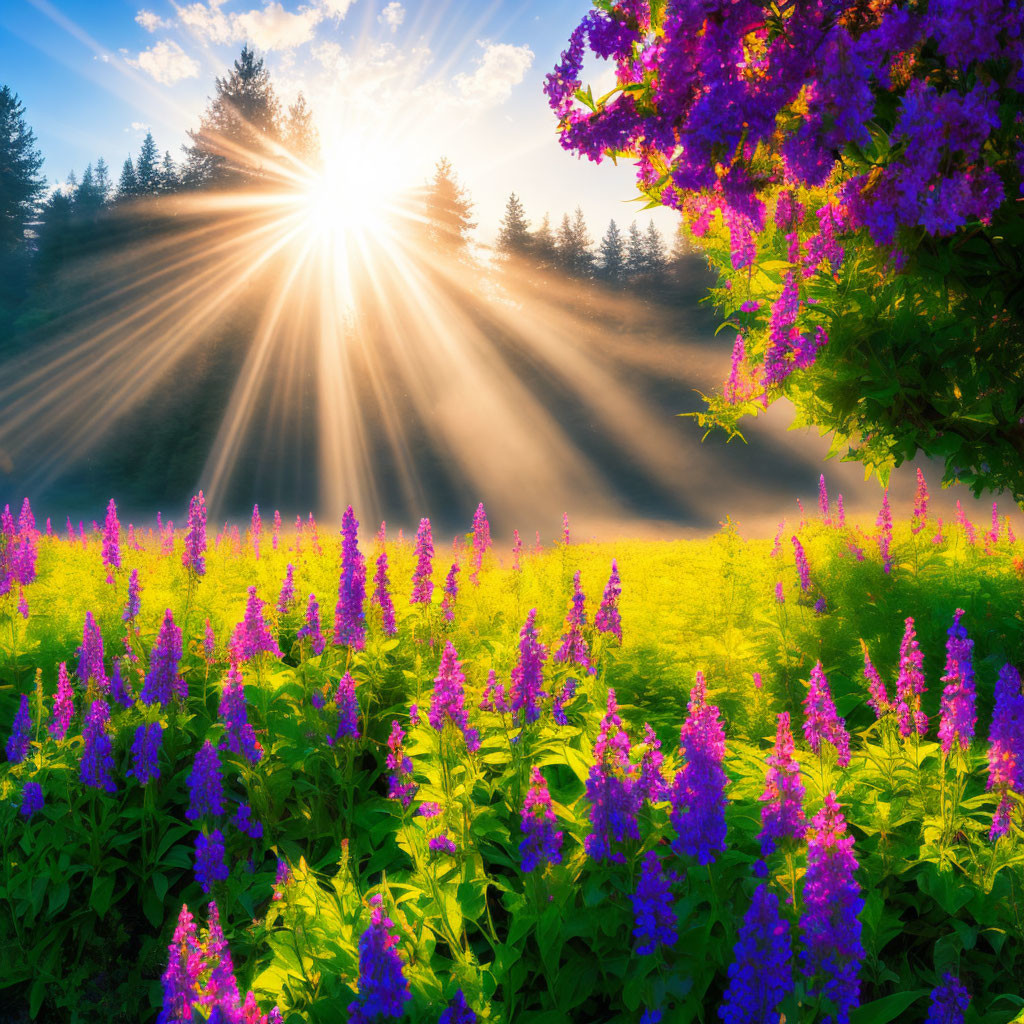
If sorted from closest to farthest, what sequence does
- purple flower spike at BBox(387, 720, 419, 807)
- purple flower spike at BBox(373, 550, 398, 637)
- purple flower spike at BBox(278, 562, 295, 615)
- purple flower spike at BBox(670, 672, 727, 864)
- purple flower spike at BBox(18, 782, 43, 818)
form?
purple flower spike at BBox(670, 672, 727, 864) → purple flower spike at BBox(387, 720, 419, 807) → purple flower spike at BBox(18, 782, 43, 818) → purple flower spike at BBox(373, 550, 398, 637) → purple flower spike at BBox(278, 562, 295, 615)

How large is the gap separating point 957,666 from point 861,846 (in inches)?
39.8

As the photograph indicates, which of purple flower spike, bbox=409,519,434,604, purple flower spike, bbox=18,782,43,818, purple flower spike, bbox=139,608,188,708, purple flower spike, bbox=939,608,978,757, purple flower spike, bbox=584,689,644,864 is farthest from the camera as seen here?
purple flower spike, bbox=409,519,434,604

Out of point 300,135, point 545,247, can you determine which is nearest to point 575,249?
point 545,247

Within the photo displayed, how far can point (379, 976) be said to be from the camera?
2002 millimetres

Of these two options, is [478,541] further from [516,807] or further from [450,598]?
[516,807]

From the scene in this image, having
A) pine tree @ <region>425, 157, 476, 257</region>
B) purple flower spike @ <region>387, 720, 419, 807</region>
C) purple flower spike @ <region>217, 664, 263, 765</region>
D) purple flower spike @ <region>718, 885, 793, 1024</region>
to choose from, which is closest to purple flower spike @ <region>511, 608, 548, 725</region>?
purple flower spike @ <region>387, 720, 419, 807</region>

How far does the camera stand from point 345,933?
2684mm

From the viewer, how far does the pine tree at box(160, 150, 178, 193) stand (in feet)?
136

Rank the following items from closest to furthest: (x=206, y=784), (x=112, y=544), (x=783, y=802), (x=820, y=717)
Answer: (x=783, y=802)
(x=820, y=717)
(x=206, y=784)
(x=112, y=544)

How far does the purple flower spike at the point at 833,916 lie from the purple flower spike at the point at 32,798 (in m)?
3.78

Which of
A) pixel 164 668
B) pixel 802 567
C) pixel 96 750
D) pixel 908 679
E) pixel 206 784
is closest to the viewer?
pixel 908 679

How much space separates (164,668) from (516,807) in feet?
7.34

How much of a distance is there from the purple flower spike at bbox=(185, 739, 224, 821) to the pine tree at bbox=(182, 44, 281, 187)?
45797 millimetres

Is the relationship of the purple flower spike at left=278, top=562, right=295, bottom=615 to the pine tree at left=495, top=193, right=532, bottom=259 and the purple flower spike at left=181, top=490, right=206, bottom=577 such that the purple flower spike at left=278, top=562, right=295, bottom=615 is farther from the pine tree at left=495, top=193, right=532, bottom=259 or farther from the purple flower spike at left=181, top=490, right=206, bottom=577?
the pine tree at left=495, top=193, right=532, bottom=259
